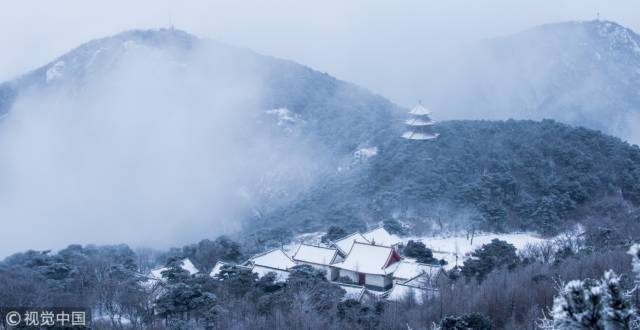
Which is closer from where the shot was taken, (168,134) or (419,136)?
(419,136)

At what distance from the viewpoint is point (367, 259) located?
26.0 meters

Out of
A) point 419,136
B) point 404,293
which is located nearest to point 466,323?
point 404,293

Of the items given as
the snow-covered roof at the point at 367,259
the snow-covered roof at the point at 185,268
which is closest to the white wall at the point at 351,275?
the snow-covered roof at the point at 367,259

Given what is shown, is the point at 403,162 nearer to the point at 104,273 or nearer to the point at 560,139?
the point at 560,139

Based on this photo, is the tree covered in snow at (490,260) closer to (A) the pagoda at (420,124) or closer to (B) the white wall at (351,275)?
(B) the white wall at (351,275)

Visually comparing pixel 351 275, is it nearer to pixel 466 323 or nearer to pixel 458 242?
pixel 458 242

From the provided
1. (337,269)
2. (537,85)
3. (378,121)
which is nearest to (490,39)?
(537,85)

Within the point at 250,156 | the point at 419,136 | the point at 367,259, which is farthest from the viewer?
the point at 250,156

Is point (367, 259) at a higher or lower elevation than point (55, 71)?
lower

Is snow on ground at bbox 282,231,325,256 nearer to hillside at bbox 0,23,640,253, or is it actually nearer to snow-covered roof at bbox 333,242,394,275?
hillside at bbox 0,23,640,253

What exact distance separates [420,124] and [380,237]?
15.1 m

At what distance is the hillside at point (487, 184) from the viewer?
107 ft

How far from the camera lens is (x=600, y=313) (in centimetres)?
520

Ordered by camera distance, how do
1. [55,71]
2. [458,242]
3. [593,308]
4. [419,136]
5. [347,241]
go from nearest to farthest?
[593,308] → [347,241] → [458,242] → [419,136] → [55,71]
